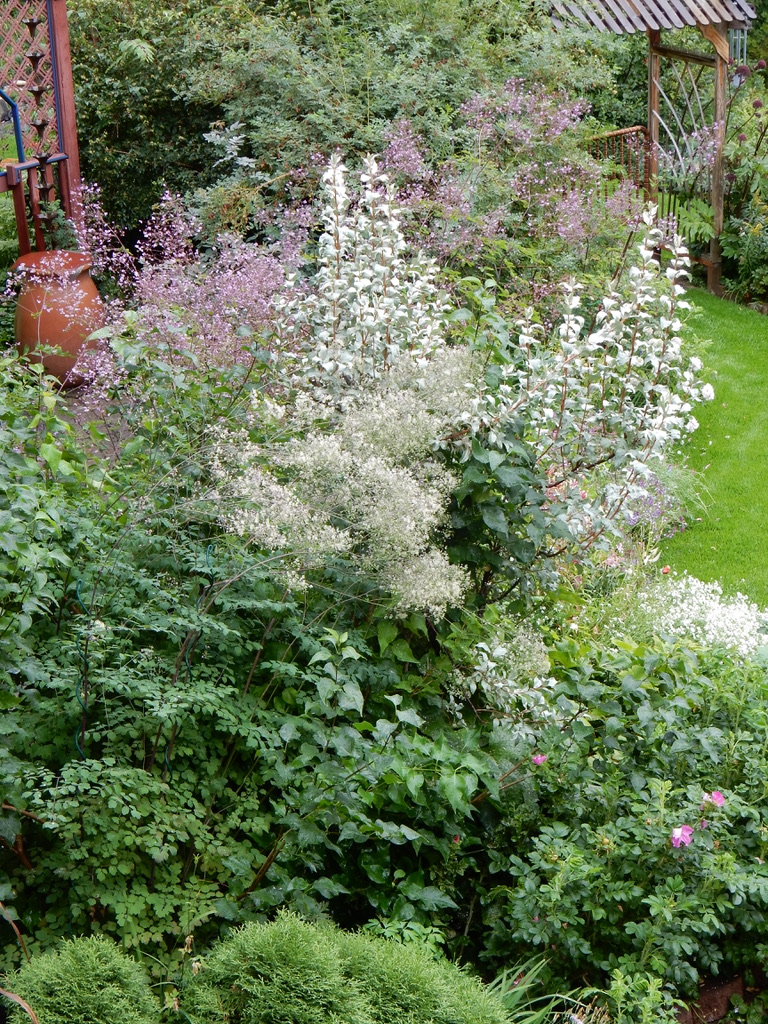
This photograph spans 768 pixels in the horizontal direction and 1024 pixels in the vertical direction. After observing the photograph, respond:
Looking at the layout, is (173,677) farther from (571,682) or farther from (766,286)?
(766,286)

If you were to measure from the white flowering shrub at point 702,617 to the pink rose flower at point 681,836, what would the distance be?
101cm

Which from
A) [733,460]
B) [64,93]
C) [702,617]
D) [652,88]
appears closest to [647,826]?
[702,617]

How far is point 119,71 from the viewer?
859cm

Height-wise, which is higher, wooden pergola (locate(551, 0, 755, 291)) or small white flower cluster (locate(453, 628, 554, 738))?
wooden pergola (locate(551, 0, 755, 291))

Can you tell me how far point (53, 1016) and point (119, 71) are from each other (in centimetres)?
826

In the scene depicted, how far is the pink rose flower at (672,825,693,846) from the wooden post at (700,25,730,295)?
26.4 ft

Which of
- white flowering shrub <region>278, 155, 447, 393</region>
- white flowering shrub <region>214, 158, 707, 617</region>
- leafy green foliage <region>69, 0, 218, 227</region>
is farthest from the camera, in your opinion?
leafy green foliage <region>69, 0, 218, 227</region>

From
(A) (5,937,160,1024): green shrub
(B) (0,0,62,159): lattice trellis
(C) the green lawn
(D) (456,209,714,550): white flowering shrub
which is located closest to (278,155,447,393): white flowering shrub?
(D) (456,209,714,550): white flowering shrub

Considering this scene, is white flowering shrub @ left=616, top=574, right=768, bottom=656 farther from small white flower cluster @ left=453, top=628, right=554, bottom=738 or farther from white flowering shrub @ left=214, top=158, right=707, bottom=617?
small white flower cluster @ left=453, top=628, right=554, bottom=738

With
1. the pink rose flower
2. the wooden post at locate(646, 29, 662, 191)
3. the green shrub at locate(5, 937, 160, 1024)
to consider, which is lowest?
the pink rose flower

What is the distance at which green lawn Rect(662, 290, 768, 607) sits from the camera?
18.1 feet

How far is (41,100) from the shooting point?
761cm

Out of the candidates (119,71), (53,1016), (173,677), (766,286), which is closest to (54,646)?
(173,677)

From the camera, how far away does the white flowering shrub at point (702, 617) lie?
12.3ft
